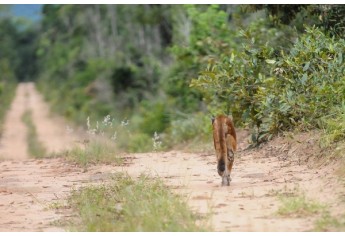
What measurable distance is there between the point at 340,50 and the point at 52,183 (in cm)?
429

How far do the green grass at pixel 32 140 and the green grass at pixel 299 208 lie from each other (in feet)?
27.6

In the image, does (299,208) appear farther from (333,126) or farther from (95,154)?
(95,154)

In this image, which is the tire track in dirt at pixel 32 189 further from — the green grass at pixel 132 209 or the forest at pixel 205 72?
the forest at pixel 205 72

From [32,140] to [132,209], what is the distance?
1716 cm

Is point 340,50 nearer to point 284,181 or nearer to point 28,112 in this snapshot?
point 284,181

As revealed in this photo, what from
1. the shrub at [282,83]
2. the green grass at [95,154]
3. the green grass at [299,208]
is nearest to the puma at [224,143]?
the green grass at [299,208]

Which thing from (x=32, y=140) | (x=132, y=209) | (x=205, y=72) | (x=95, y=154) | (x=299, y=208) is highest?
(x=205, y=72)

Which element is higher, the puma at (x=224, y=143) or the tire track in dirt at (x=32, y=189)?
the puma at (x=224, y=143)

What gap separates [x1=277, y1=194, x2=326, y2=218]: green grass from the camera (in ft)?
26.4

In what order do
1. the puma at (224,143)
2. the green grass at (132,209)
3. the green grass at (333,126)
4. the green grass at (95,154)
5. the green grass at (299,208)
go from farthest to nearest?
the green grass at (95,154)
the green grass at (333,126)
the puma at (224,143)
the green grass at (299,208)
the green grass at (132,209)

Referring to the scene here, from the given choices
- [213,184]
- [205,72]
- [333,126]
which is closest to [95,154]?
[205,72]

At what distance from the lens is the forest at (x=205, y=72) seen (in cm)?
1234

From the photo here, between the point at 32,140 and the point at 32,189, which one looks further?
the point at 32,140

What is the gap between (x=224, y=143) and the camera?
977 centimetres
